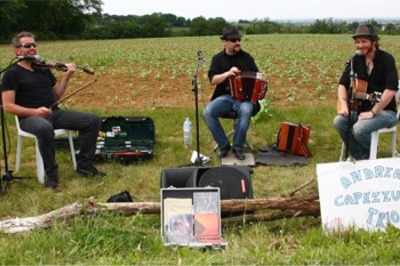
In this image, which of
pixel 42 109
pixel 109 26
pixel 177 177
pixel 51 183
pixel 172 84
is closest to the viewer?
pixel 177 177

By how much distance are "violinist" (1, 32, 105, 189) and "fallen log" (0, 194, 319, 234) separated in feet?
4.65

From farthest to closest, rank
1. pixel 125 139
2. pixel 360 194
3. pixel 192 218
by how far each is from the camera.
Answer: pixel 125 139
pixel 360 194
pixel 192 218

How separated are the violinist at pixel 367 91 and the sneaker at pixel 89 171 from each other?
2477mm

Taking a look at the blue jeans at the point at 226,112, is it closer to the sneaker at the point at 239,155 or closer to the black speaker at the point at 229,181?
the sneaker at the point at 239,155

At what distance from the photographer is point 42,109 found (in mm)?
4754

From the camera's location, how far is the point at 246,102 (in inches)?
218

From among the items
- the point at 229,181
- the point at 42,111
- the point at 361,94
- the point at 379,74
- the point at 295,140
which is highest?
the point at 379,74

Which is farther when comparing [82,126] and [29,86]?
[82,126]

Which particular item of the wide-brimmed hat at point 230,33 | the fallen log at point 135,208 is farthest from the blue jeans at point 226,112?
the fallen log at point 135,208

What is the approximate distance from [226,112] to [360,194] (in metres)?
2.46

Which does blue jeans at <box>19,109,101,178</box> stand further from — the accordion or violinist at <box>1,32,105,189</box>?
the accordion

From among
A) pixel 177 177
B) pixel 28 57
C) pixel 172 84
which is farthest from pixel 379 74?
pixel 172 84

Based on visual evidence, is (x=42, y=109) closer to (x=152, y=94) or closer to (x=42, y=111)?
(x=42, y=111)

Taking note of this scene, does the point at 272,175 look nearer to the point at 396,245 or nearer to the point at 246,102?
the point at 246,102
